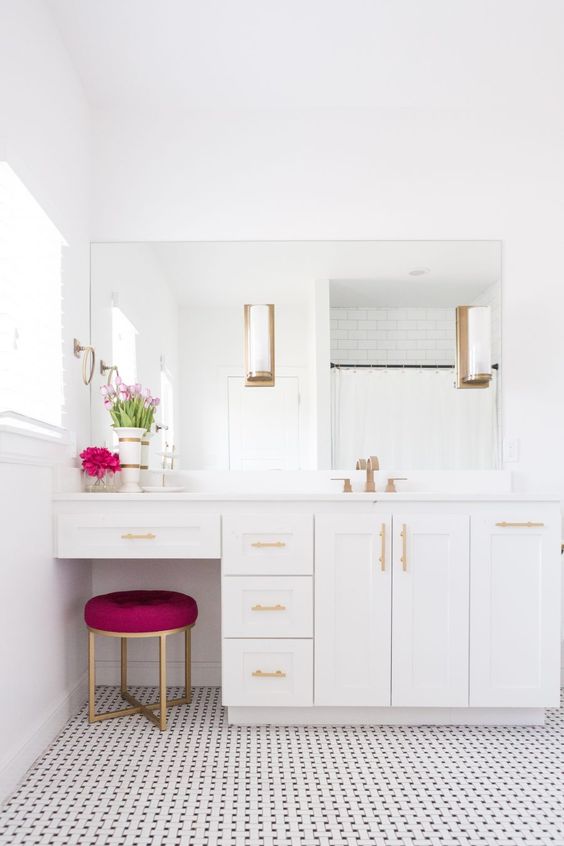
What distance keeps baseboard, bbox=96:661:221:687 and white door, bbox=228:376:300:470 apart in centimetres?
86

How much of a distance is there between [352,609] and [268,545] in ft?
1.23

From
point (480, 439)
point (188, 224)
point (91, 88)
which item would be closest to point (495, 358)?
point (480, 439)

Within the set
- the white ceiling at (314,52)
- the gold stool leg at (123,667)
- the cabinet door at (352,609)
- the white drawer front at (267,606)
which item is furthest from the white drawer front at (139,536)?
the white ceiling at (314,52)

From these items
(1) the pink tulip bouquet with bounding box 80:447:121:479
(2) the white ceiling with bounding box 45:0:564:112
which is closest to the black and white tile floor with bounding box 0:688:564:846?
(1) the pink tulip bouquet with bounding box 80:447:121:479

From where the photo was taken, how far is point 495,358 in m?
2.93

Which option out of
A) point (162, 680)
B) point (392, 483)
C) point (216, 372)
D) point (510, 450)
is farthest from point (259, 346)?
point (162, 680)

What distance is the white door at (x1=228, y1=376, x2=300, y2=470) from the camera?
286 cm

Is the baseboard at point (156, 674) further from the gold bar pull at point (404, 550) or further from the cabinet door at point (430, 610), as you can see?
the gold bar pull at point (404, 550)

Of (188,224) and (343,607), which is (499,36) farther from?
(343,607)

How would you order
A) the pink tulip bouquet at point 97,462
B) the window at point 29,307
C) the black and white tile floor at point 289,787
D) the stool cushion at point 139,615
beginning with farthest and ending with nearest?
the pink tulip bouquet at point 97,462, the stool cushion at point 139,615, the window at point 29,307, the black and white tile floor at point 289,787

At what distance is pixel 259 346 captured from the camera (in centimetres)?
287

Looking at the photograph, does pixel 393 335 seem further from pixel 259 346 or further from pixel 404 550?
pixel 404 550

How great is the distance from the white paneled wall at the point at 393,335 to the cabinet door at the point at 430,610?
82 centimetres

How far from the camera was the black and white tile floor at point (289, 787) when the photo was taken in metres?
1.69
